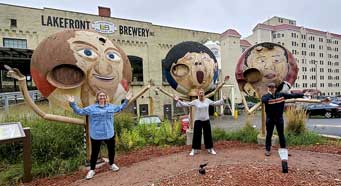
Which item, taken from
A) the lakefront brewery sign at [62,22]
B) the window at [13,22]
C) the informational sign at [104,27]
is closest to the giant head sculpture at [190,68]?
the lakefront brewery sign at [62,22]

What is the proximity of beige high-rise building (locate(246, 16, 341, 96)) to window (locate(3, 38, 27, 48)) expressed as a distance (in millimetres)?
48555

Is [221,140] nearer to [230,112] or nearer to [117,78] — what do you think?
[117,78]

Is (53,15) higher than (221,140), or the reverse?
(53,15)

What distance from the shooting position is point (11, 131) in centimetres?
548

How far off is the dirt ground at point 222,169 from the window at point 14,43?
17699 millimetres

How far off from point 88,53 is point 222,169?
3.76m

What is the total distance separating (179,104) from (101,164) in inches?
95.2

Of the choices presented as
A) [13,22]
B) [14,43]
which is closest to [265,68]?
[14,43]

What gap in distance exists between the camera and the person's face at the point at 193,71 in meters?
7.56

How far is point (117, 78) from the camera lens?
20.3 feet

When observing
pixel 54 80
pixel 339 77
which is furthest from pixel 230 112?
pixel 339 77

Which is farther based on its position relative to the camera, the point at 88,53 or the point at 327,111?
the point at 327,111

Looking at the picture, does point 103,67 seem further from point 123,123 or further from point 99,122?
point 123,123

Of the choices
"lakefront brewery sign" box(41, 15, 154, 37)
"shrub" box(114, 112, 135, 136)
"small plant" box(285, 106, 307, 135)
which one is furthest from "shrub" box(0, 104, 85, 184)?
"lakefront brewery sign" box(41, 15, 154, 37)
